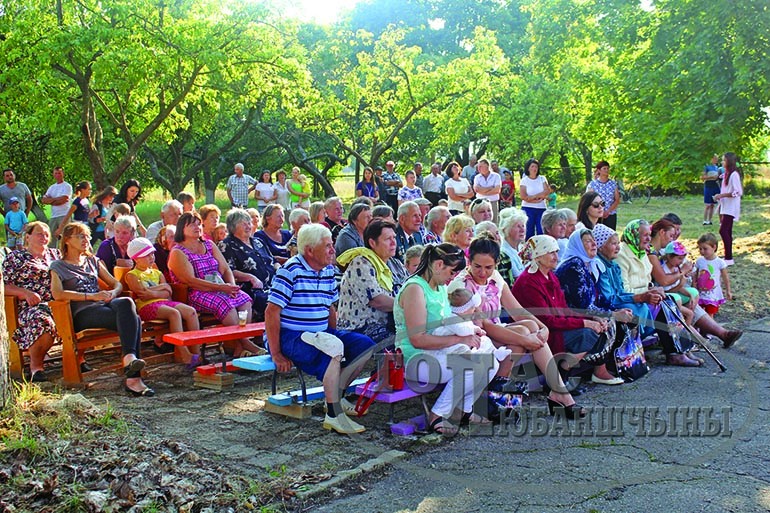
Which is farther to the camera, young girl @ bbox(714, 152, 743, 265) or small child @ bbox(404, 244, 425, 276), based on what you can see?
young girl @ bbox(714, 152, 743, 265)

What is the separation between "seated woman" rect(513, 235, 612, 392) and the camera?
241 inches

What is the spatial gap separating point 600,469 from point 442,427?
3.32 feet

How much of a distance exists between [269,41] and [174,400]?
1469 cm

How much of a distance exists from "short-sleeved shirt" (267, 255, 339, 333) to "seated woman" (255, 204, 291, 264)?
313 cm

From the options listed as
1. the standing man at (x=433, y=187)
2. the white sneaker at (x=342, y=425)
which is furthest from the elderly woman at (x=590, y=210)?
the standing man at (x=433, y=187)

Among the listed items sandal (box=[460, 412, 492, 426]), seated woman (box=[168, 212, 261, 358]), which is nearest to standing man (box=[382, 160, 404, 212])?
seated woman (box=[168, 212, 261, 358])

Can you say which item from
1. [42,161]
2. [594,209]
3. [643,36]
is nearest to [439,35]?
[42,161]

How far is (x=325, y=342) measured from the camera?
16.9ft

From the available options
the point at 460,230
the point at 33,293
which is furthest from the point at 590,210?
the point at 33,293

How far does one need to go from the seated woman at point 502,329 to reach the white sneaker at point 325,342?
109 cm

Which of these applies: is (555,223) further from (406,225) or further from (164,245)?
(164,245)

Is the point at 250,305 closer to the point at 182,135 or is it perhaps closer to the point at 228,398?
the point at 228,398

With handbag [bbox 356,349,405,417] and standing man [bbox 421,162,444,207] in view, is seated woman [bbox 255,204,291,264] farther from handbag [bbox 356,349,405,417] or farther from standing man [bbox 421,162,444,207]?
standing man [bbox 421,162,444,207]

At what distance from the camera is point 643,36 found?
15.0 m
